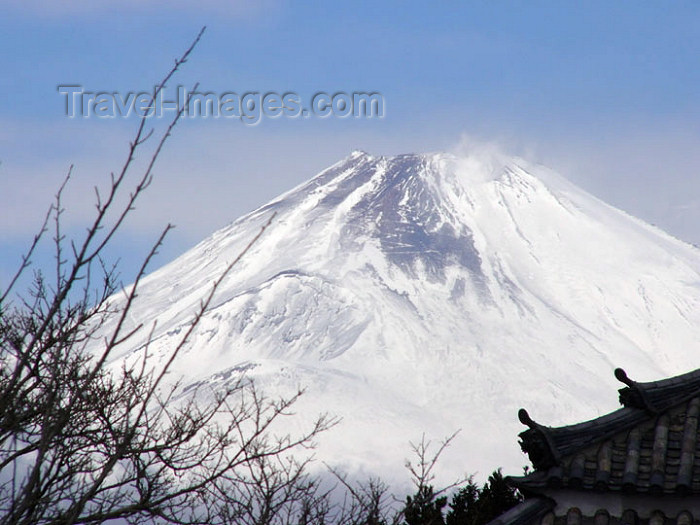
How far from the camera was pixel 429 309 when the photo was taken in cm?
16212

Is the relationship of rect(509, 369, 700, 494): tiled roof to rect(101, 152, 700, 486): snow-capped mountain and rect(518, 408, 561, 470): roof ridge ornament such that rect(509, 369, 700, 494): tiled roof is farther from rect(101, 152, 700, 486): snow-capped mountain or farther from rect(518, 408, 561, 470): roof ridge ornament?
rect(101, 152, 700, 486): snow-capped mountain

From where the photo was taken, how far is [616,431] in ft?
24.6

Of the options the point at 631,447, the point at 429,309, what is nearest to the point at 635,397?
the point at 631,447

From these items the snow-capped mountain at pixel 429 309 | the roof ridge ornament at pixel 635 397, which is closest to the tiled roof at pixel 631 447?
the roof ridge ornament at pixel 635 397

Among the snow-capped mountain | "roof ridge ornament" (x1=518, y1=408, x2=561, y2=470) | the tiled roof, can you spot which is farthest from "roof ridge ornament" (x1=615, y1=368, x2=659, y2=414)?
the snow-capped mountain

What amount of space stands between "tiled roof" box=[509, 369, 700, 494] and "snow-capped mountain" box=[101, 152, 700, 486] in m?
125

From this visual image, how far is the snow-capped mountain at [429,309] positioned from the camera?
14225cm

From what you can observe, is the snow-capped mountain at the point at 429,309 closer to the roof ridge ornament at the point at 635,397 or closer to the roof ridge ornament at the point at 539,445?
the roof ridge ornament at the point at 635,397

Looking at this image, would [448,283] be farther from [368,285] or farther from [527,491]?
[527,491]

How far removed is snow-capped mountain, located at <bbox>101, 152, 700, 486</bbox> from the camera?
14225 cm

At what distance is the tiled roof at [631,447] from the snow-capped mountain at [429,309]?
409 ft

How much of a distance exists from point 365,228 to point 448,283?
1806cm

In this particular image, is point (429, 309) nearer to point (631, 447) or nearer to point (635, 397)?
point (635, 397)

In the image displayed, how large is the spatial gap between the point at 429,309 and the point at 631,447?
155m
